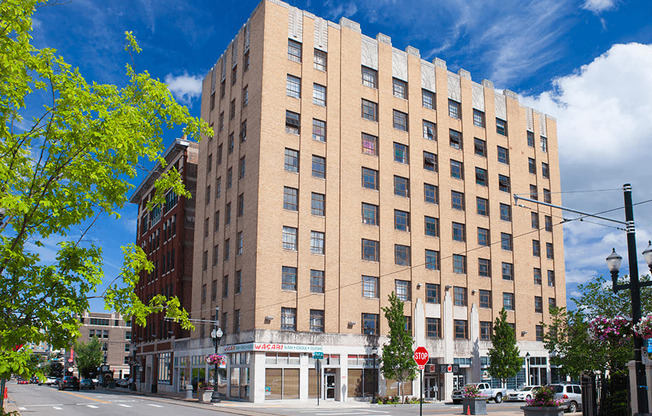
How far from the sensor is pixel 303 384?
4641 centimetres

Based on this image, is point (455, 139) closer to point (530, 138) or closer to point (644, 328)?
point (530, 138)

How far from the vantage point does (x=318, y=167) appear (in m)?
51.5

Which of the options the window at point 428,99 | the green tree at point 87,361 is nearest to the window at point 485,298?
the window at point 428,99

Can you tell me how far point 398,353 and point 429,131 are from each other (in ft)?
75.4

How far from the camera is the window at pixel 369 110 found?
55.2 metres

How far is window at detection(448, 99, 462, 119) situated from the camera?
61.5 meters

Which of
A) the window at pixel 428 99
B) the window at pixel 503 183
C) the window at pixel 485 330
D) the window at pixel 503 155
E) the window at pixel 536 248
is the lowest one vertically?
the window at pixel 485 330

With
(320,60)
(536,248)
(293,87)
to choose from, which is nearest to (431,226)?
(536,248)

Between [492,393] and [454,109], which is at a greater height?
[454,109]

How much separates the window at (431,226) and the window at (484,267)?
20.7 feet

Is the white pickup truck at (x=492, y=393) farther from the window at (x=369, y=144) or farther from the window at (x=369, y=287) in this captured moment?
the window at (x=369, y=144)

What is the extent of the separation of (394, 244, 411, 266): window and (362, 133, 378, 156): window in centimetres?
892

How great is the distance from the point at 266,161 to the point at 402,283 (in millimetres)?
16822

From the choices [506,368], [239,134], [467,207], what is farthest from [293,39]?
[506,368]
